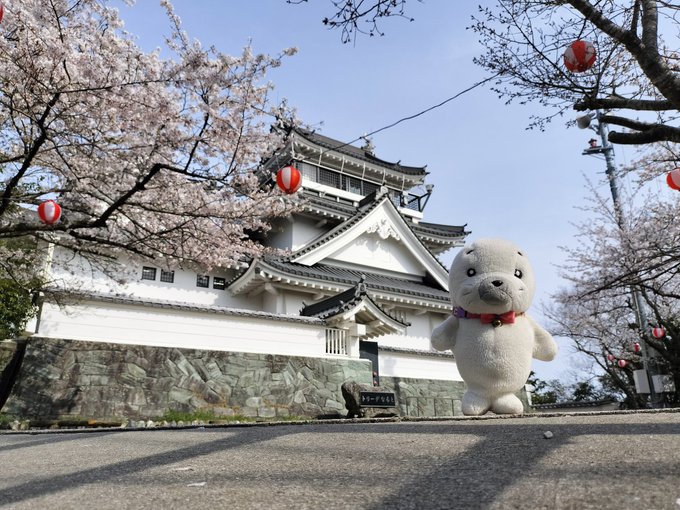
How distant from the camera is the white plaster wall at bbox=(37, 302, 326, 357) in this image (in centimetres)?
929

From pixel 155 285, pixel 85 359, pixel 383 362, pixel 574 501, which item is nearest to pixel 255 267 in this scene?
pixel 155 285

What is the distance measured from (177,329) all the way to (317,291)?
5.72 metres

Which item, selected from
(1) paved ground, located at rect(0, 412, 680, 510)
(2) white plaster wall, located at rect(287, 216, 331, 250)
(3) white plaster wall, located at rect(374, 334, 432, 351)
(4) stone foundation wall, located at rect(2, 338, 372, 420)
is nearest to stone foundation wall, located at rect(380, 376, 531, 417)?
(4) stone foundation wall, located at rect(2, 338, 372, 420)

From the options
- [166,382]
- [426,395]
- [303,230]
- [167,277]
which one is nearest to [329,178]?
[303,230]

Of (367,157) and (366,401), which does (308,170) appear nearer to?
(367,157)

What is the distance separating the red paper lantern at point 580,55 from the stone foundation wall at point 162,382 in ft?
Answer: 28.6

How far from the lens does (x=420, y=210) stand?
76.1ft

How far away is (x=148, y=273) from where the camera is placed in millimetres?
14664

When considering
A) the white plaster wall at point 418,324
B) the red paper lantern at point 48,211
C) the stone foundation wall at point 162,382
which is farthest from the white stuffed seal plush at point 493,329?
the white plaster wall at point 418,324

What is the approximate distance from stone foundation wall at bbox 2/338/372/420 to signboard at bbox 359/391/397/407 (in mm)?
3616

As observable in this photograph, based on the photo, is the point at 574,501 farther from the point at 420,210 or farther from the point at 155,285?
the point at 420,210

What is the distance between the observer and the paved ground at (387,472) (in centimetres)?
171

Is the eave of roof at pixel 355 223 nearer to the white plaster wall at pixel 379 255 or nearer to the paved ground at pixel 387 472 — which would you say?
the white plaster wall at pixel 379 255

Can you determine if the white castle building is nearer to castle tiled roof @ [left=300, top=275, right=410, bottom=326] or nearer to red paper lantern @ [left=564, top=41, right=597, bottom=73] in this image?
castle tiled roof @ [left=300, top=275, right=410, bottom=326]
